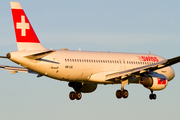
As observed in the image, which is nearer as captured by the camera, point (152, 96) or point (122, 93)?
point (122, 93)

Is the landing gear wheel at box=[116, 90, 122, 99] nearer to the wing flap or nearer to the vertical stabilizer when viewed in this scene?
the wing flap

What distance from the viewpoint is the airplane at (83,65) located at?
1784 inches

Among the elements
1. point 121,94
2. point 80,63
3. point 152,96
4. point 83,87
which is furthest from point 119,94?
point 80,63

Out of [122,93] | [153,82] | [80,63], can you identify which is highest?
[80,63]

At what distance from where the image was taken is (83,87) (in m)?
55.6

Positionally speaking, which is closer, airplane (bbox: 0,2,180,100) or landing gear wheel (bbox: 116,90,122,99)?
airplane (bbox: 0,2,180,100)

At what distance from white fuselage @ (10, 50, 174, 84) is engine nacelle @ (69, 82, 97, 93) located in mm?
3813

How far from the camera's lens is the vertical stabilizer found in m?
45.3

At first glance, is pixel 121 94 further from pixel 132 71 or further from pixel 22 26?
pixel 22 26

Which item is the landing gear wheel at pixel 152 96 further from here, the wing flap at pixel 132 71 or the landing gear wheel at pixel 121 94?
the wing flap at pixel 132 71

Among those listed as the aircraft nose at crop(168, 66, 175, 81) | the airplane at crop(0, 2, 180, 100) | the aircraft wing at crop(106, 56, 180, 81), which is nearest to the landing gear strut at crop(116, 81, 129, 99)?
the airplane at crop(0, 2, 180, 100)

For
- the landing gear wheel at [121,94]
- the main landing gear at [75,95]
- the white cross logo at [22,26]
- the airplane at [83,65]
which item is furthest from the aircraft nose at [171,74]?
the white cross logo at [22,26]

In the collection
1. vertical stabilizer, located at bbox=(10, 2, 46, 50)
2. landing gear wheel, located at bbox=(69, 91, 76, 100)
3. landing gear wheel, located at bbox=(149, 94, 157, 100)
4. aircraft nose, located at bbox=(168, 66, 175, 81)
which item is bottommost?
landing gear wheel, located at bbox=(149, 94, 157, 100)

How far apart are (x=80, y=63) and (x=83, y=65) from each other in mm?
457
